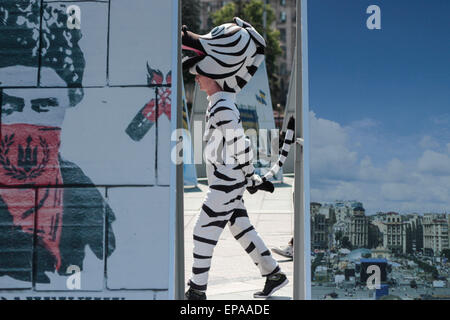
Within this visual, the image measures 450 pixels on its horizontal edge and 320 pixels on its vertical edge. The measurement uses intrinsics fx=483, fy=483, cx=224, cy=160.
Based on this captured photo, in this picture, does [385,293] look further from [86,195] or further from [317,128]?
[86,195]

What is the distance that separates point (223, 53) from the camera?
3371 mm

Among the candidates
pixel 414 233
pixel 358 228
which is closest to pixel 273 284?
pixel 358 228

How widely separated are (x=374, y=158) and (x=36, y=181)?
190 cm

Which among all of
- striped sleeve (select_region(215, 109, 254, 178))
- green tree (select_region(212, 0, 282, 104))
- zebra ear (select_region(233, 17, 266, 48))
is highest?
green tree (select_region(212, 0, 282, 104))

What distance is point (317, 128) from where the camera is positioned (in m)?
2.69

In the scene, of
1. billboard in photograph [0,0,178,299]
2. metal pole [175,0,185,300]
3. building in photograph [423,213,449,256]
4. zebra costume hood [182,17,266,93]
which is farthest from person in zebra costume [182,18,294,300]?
building in photograph [423,213,449,256]

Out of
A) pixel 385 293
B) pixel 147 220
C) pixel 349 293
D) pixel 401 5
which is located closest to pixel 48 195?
pixel 147 220

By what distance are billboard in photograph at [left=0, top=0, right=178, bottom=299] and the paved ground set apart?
118 cm

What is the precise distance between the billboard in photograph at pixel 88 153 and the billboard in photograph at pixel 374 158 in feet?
2.81

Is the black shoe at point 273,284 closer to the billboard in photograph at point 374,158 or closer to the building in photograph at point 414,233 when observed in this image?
the billboard in photograph at point 374,158

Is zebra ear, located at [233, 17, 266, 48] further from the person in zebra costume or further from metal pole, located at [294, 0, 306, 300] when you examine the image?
metal pole, located at [294, 0, 306, 300]

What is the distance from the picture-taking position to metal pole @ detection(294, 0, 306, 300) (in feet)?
9.18

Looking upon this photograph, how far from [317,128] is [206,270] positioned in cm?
127

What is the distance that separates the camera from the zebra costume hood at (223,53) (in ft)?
10.9
